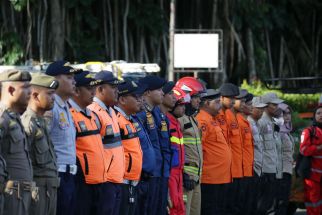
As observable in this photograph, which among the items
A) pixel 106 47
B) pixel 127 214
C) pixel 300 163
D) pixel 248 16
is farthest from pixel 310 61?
pixel 127 214

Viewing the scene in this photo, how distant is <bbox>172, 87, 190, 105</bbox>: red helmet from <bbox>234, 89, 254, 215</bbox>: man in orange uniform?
78.6 inches

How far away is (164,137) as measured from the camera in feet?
39.2

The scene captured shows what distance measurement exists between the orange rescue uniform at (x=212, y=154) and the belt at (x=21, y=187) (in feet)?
17.0

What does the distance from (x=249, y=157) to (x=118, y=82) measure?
181 inches

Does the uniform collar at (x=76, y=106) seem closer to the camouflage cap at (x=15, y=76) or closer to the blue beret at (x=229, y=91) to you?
the camouflage cap at (x=15, y=76)

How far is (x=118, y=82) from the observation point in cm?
1053

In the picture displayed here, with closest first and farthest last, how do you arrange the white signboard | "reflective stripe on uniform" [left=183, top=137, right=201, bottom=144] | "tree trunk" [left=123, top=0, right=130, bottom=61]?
"reflective stripe on uniform" [left=183, top=137, right=201, bottom=144] → the white signboard → "tree trunk" [left=123, top=0, right=130, bottom=61]

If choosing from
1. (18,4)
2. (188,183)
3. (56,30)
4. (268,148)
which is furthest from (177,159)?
(56,30)

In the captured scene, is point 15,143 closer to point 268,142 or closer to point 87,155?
point 87,155

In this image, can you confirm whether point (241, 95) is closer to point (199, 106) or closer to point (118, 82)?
point (199, 106)

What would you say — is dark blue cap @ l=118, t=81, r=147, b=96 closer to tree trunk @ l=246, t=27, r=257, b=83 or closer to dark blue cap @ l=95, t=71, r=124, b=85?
dark blue cap @ l=95, t=71, r=124, b=85

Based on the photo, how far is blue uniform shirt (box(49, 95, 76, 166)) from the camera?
30.6 feet

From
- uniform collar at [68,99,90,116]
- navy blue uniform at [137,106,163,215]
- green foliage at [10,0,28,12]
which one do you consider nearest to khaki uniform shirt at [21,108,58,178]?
uniform collar at [68,99,90,116]

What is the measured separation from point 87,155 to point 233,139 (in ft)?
16.5
